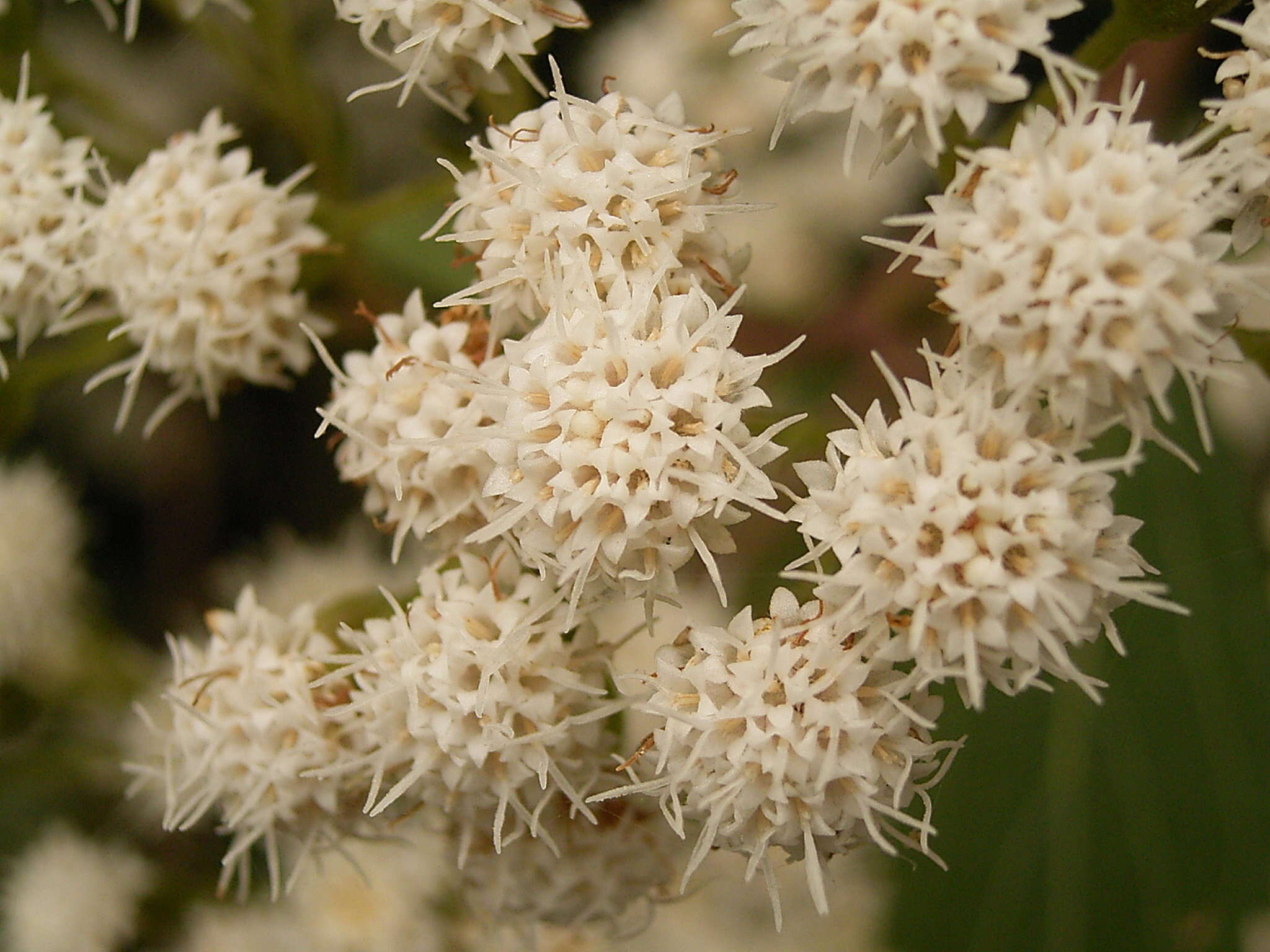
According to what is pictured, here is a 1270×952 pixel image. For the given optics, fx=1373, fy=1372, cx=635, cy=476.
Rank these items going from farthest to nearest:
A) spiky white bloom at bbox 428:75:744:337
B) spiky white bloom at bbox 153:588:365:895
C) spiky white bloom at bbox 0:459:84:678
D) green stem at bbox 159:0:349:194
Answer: spiky white bloom at bbox 0:459:84:678
green stem at bbox 159:0:349:194
spiky white bloom at bbox 153:588:365:895
spiky white bloom at bbox 428:75:744:337

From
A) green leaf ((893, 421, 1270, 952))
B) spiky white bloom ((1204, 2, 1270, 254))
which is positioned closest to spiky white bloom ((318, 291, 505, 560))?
spiky white bloom ((1204, 2, 1270, 254))

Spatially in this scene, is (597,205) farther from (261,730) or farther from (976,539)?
(261,730)

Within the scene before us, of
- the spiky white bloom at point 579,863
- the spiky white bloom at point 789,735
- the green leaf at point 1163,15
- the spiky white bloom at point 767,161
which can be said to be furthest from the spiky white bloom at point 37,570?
the green leaf at point 1163,15

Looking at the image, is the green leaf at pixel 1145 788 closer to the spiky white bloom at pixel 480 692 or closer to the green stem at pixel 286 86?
the spiky white bloom at pixel 480 692

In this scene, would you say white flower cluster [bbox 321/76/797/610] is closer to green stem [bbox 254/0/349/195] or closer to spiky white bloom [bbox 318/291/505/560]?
spiky white bloom [bbox 318/291/505/560]

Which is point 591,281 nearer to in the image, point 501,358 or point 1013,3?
point 501,358
